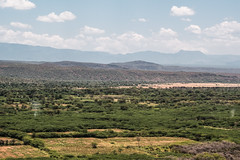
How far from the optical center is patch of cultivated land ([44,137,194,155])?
4866 cm

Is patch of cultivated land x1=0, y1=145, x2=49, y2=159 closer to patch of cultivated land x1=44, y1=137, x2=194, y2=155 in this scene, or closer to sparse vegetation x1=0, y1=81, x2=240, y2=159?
sparse vegetation x1=0, y1=81, x2=240, y2=159

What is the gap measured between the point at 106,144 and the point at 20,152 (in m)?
12.7

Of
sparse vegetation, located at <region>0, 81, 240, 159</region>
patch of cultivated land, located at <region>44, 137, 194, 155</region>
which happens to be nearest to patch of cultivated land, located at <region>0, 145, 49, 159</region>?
sparse vegetation, located at <region>0, 81, 240, 159</region>

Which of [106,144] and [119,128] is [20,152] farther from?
[119,128]

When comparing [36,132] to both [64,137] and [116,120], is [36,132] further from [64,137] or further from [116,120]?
[116,120]

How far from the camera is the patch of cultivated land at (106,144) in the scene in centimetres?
4866

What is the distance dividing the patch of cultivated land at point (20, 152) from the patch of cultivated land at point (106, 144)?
8.64ft

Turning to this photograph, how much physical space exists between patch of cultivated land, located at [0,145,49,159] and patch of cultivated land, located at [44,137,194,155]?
263cm

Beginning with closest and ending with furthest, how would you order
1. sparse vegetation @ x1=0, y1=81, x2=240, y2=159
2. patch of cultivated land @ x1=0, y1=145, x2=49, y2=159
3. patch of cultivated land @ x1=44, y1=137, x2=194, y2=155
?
patch of cultivated land @ x1=0, y1=145, x2=49, y2=159
patch of cultivated land @ x1=44, y1=137, x2=194, y2=155
sparse vegetation @ x1=0, y1=81, x2=240, y2=159

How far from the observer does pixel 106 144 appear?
53.1m

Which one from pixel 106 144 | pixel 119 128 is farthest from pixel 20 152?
pixel 119 128

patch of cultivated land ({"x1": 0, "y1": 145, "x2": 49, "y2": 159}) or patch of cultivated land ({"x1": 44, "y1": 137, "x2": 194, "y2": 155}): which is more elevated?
patch of cultivated land ({"x1": 44, "y1": 137, "x2": 194, "y2": 155})

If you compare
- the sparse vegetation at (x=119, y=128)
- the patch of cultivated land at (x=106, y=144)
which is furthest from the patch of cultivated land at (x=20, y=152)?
the patch of cultivated land at (x=106, y=144)

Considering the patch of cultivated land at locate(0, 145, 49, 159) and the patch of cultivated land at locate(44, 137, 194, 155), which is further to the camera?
the patch of cultivated land at locate(44, 137, 194, 155)
